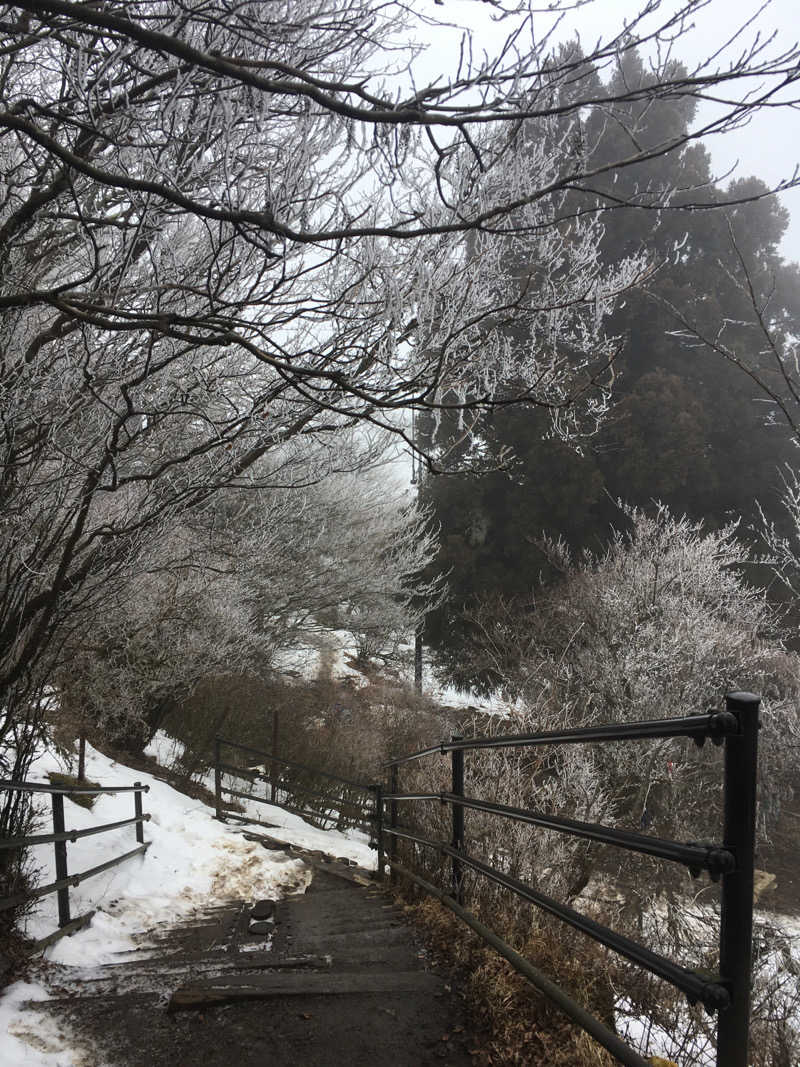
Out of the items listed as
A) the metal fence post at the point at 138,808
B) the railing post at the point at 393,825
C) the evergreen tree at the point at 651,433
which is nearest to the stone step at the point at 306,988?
the railing post at the point at 393,825

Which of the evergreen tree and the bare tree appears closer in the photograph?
the bare tree

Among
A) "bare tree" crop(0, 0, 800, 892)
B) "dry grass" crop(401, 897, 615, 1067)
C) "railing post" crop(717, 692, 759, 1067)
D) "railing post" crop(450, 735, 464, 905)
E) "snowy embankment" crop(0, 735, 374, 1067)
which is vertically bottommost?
"snowy embankment" crop(0, 735, 374, 1067)

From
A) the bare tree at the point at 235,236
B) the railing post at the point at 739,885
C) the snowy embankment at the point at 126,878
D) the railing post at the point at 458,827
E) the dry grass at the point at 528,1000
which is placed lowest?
the snowy embankment at the point at 126,878

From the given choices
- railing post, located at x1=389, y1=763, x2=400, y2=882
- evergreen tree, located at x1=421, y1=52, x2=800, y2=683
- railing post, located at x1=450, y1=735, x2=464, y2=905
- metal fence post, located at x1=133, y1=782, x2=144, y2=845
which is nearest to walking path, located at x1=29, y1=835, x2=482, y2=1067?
railing post, located at x1=450, y1=735, x2=464, y2=905

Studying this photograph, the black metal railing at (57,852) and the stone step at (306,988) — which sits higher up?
the black metal railing at (57,852)

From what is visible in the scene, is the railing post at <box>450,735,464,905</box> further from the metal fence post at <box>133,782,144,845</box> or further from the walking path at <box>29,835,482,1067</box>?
the metal fence post at <box>133,782,144,845</box>

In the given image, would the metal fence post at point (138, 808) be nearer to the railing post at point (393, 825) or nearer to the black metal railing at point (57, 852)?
the black metal railing at point (57, 852)

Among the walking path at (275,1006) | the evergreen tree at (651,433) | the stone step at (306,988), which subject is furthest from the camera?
the evergreen tree at (651,433)

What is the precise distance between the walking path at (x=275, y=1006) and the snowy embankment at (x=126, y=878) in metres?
0.16

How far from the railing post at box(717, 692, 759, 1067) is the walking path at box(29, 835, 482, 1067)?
1.18 metres

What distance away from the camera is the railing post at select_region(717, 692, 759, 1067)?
4.76 feet

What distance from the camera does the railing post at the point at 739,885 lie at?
4.76 feet

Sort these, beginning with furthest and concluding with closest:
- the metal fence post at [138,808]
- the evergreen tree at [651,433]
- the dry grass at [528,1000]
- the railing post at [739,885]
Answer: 1. the evergreen tree at [651,433]
2. the metal fence post at [138,808]
3. the dry grass at [528,1000]
4. the railing post at [739,885]

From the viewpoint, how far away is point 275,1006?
110 inches
